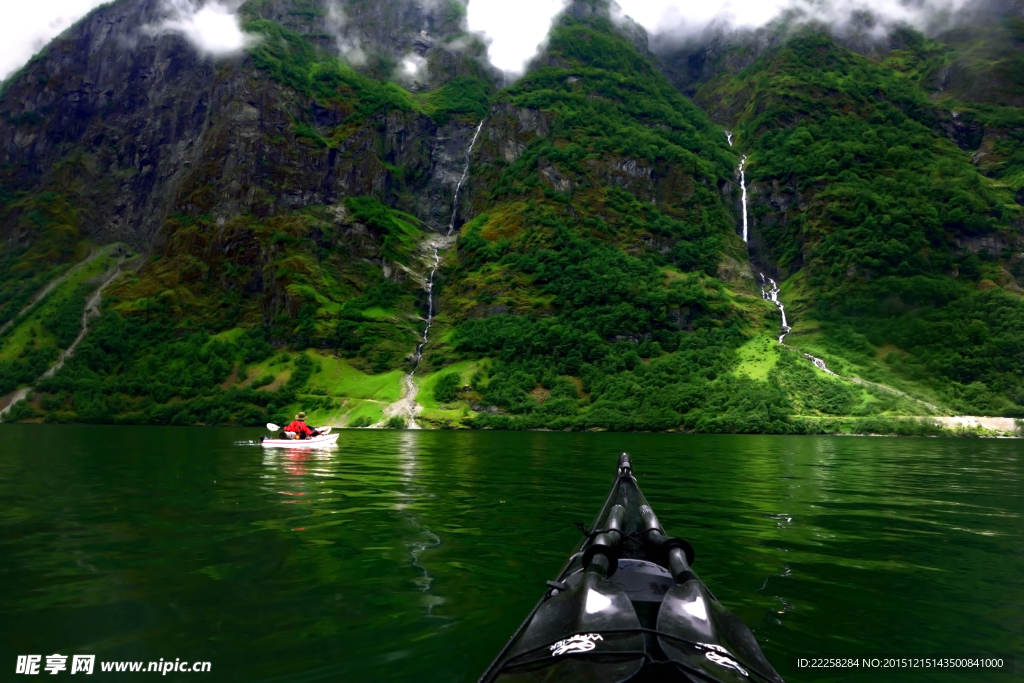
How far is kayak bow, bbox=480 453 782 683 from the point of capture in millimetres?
4793

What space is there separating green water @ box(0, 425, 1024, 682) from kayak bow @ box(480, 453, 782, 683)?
6.58 ft

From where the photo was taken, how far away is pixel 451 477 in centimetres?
3014

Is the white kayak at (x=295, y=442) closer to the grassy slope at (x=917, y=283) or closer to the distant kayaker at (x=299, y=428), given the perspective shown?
the distant kayaker at (x=299, y=428)

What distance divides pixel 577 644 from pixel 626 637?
436mm

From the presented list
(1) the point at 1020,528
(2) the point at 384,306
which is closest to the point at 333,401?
(2) the point at 384,306

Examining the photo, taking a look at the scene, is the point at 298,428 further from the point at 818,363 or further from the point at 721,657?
the point at 818,363

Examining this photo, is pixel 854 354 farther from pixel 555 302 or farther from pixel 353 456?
pixel 353 456

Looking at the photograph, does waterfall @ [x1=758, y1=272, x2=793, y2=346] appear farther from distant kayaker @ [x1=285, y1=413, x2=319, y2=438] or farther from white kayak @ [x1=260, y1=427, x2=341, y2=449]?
distant kayaker @ [x1=285, y1=413, x2=319, y2=438]

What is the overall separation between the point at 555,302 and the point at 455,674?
6641 inches

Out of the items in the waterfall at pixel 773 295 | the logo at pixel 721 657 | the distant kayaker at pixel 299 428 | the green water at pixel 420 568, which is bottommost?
the green water at pixel 420 568

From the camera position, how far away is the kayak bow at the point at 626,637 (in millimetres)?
4793

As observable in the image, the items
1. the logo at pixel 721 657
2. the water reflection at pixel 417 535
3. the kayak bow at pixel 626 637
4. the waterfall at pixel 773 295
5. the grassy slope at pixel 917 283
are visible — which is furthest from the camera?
the waterfall at pixel 773 295

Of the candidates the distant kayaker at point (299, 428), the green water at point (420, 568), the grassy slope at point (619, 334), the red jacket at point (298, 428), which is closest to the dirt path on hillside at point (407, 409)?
the grassy slope at point (619, 334)

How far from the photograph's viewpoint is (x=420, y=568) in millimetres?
12398
